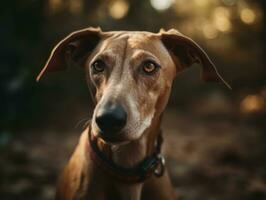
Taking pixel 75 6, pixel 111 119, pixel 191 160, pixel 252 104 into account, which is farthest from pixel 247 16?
pixel 111 119

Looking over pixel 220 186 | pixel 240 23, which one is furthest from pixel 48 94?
pixel 240 23

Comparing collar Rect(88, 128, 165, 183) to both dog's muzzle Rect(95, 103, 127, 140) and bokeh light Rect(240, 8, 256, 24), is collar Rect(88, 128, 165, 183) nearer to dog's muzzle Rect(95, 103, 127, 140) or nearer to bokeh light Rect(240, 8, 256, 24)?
dog's muzzle Rect(95, 103, 127, 140)

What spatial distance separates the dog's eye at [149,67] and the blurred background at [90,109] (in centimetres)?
78

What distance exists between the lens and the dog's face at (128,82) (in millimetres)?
3283

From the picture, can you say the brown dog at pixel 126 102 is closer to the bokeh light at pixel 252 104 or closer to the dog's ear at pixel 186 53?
the dog's ear at pixel 186 53

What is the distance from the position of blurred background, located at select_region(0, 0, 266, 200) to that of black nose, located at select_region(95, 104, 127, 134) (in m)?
0.89

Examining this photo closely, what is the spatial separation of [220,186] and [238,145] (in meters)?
2.19

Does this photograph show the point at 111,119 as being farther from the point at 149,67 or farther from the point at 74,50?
the point at 74,50

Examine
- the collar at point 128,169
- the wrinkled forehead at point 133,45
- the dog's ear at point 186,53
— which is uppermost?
the wrinkled forehead at point 133,45

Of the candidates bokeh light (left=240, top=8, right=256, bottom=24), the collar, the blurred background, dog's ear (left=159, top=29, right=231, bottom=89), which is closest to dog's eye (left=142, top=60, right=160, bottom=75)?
dog's ear (left=159, top=29, right=231, bottom=89)

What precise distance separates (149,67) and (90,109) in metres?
7.15

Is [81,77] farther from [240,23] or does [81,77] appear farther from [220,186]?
[240,23]

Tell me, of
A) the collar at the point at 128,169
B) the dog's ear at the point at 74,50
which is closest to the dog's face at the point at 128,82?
the dog's ear at the point at 74,50

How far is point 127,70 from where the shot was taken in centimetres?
358
